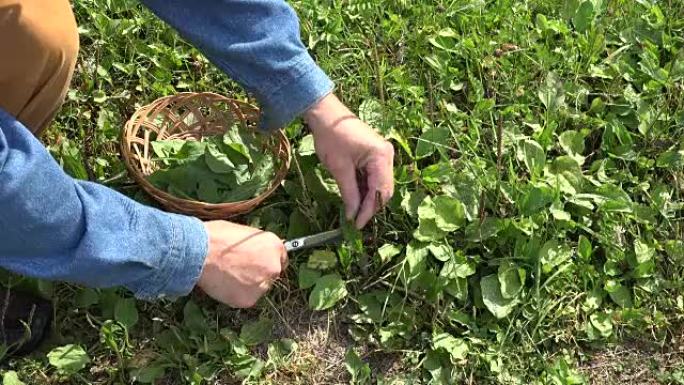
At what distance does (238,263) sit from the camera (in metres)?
1.41

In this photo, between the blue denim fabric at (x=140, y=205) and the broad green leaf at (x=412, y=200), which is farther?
the broad green leaf at (x=412, y=200)

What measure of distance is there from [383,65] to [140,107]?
0.54 metres

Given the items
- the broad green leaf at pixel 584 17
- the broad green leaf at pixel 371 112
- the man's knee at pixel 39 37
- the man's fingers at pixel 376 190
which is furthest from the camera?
the broad green leaf at pixel 584 17

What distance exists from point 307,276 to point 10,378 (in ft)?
1.85

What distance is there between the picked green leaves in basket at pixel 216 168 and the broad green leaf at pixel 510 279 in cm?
49

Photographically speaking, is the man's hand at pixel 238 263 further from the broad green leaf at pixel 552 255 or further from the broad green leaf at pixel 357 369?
the broad green leaf at pixel 552 255

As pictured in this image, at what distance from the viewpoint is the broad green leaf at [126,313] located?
5.24 feet

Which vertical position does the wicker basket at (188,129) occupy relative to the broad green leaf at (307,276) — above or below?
above

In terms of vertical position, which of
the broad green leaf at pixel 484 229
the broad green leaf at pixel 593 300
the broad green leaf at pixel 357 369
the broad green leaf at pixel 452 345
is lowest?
the broad green leaf at pixel 357 369

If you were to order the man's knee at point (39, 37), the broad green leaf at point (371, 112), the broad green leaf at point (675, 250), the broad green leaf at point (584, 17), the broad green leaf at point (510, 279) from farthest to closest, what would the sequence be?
the broad green leaf at point (584, 17), the broad green leaf at point (371, 112), the broad green leaf at point (675, 250), the broad green leaf at point (510, 279), the man's knee at point (39, 37)

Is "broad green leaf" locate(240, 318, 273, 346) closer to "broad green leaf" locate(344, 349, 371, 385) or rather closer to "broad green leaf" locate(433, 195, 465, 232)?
"broad green leaf" locate(344, 349, 371, 385)

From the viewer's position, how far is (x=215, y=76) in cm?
200

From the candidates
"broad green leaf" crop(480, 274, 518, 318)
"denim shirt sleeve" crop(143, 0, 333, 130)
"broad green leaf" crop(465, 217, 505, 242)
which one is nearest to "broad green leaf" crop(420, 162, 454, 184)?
"broad green leaf" crop(465, 217, 505, 242)

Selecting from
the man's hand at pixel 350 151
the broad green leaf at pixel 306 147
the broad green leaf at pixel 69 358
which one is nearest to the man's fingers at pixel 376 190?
the man's hand at pixel 350 151
